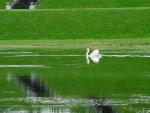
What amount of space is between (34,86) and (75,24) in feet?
107

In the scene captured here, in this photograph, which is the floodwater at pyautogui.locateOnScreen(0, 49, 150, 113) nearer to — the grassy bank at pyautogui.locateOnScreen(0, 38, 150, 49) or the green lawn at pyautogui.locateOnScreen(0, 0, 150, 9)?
the grassy bank at pyautogui.locateOnScreen(0, 38, 150, 49)

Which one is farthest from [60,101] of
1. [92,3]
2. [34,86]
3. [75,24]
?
[92,3]

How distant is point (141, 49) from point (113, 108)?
2603 centimetres

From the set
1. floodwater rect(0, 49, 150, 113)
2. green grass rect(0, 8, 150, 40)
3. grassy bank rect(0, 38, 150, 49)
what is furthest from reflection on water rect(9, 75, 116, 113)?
green grass rect(0, 8, 150, 40)

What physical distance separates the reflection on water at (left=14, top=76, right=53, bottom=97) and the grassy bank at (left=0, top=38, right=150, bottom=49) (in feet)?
66.4

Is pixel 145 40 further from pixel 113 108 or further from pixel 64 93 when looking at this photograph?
pixel 113 108

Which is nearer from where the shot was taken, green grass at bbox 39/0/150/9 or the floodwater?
the floodwater

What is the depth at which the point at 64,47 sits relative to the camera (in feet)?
162

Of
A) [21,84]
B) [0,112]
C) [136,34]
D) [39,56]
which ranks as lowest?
[0,112]

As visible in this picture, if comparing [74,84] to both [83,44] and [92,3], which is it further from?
[92,3]

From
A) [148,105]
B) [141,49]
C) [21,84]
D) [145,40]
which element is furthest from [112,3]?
[148,105]

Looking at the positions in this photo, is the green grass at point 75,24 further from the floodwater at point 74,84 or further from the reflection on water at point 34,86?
the reflection on water at point 34,86

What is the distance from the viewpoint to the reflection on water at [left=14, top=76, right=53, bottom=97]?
24.2 meters

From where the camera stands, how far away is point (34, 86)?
1029 inches
